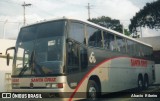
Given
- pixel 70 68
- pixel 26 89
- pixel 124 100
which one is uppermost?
pixel 70 68

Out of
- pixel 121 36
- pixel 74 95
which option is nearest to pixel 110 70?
pixel 121 36

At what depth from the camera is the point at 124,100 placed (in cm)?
1357

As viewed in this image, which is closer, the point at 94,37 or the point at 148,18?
the point at 94,37

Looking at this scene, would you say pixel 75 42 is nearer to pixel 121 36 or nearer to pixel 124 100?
pixel 124 100

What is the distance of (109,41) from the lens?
14.4 meters

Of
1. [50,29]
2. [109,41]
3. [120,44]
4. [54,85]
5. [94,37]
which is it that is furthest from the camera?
[120,44]

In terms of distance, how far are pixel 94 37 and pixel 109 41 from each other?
1.74m

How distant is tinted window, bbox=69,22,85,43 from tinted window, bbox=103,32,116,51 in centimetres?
223

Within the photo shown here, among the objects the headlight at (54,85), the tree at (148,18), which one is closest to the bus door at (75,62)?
the headlight at (54,85)

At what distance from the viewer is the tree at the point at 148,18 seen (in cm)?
4694

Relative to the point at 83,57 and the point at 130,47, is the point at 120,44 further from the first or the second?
the point at 83,57

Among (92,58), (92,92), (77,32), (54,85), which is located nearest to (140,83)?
(92,58)

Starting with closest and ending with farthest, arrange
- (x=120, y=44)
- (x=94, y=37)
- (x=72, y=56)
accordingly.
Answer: (x=72, y=56), (x=94, y=37), (x=120, y=44)

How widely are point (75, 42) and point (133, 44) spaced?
8.11m
